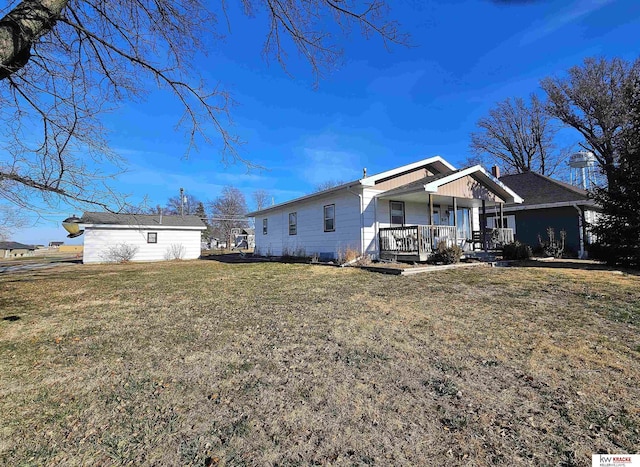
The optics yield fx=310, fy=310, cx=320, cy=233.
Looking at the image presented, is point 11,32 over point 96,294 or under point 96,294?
over

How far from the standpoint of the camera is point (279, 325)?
15.1ft

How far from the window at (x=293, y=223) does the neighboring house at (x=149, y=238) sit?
8374mm

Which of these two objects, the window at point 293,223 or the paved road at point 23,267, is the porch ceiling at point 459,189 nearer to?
the window at point 293,223

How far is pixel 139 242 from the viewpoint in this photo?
21.6 meters

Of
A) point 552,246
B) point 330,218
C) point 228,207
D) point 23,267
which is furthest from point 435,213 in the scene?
point 228,207

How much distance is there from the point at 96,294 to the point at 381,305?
6.82 meters

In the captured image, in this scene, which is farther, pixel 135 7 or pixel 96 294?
pixel 96 294

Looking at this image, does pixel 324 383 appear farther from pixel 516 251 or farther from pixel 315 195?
pixel 516 251

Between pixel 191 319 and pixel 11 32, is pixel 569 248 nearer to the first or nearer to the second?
pixel 191 319

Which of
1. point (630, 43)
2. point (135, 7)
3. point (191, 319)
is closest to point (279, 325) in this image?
point (191, 319)

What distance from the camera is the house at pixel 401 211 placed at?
11984 mm

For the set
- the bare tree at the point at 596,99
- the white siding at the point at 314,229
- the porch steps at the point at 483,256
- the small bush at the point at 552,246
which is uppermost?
the bare tree at the point at 596,99

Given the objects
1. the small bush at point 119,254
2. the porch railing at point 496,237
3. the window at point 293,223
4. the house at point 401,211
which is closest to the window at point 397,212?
the house at point 401,211

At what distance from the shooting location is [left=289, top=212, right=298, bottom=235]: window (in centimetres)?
1728
